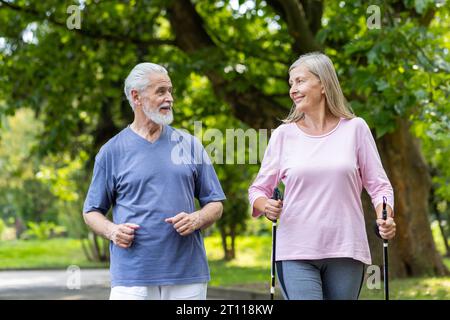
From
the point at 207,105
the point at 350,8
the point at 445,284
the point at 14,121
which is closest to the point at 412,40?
the point at 350,8

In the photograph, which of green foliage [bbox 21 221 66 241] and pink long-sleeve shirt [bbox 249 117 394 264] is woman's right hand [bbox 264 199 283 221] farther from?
green foliage [bbox 21 221 66 241]

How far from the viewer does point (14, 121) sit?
4319 centimetres

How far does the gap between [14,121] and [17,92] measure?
91.6 ft

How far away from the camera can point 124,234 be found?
15.0 ft

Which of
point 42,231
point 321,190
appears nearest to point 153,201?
point 321,190

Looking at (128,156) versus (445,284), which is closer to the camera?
(128,156)

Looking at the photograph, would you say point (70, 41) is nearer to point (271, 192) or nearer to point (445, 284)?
point (445, 284)

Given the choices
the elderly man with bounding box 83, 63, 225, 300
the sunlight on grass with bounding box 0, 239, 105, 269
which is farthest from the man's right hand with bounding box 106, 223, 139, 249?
the sunlight on grass with bounding box 0, 239, 105, 269

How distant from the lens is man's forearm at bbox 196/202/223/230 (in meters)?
4.66

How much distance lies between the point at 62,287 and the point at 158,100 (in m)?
13.3

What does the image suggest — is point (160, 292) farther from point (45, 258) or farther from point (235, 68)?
point (45, 258)

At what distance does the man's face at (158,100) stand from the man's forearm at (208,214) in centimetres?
49

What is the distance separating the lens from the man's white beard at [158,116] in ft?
15.7

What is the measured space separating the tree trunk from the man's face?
10.7 meters
